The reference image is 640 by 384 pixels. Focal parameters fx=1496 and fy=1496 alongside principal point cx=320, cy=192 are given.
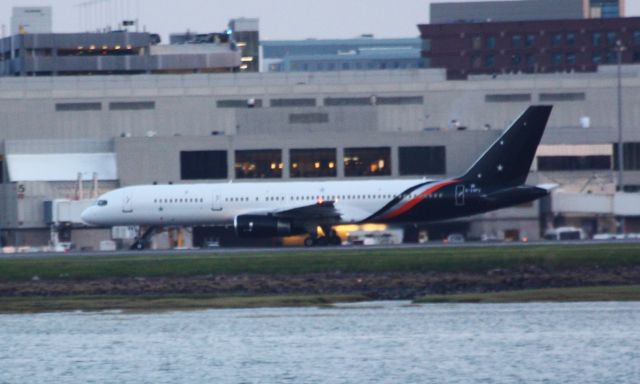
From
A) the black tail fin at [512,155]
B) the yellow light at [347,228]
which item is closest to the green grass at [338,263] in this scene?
the black tail fin at [512,155]

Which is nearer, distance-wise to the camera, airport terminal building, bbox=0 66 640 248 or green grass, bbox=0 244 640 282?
green grass, bbox=0 244 640 282

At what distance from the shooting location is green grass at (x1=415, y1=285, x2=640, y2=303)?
55.1m

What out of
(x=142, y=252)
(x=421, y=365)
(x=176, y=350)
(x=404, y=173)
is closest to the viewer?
(x=421, y=365)

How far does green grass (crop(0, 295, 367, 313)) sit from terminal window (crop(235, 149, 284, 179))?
36.0 metres

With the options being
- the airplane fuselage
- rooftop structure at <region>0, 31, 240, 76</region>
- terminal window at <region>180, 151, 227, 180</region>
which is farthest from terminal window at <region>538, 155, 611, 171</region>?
rooftop structure at <region>0, 31, 240, 76</region>

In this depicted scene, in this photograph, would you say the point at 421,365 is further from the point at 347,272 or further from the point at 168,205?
the point at 168,205

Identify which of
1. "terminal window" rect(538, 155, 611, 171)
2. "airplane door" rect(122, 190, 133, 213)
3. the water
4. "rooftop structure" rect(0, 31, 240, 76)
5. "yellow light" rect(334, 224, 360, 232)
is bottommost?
the water

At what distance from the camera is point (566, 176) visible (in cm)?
9644

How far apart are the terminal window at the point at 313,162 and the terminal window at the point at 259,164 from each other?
891mm

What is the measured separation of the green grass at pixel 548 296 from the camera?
55.1 metres

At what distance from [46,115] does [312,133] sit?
24243mm

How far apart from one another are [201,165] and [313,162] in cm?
710

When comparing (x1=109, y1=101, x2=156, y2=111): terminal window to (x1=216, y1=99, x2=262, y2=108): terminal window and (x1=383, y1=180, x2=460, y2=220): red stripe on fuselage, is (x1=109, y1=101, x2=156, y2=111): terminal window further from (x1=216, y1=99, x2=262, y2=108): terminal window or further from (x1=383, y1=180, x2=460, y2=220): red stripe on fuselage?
(x1=383, y1=180, x2=460, y2=220): red stripe on fuselage

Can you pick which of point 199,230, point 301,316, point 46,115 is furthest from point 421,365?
point 46,115
